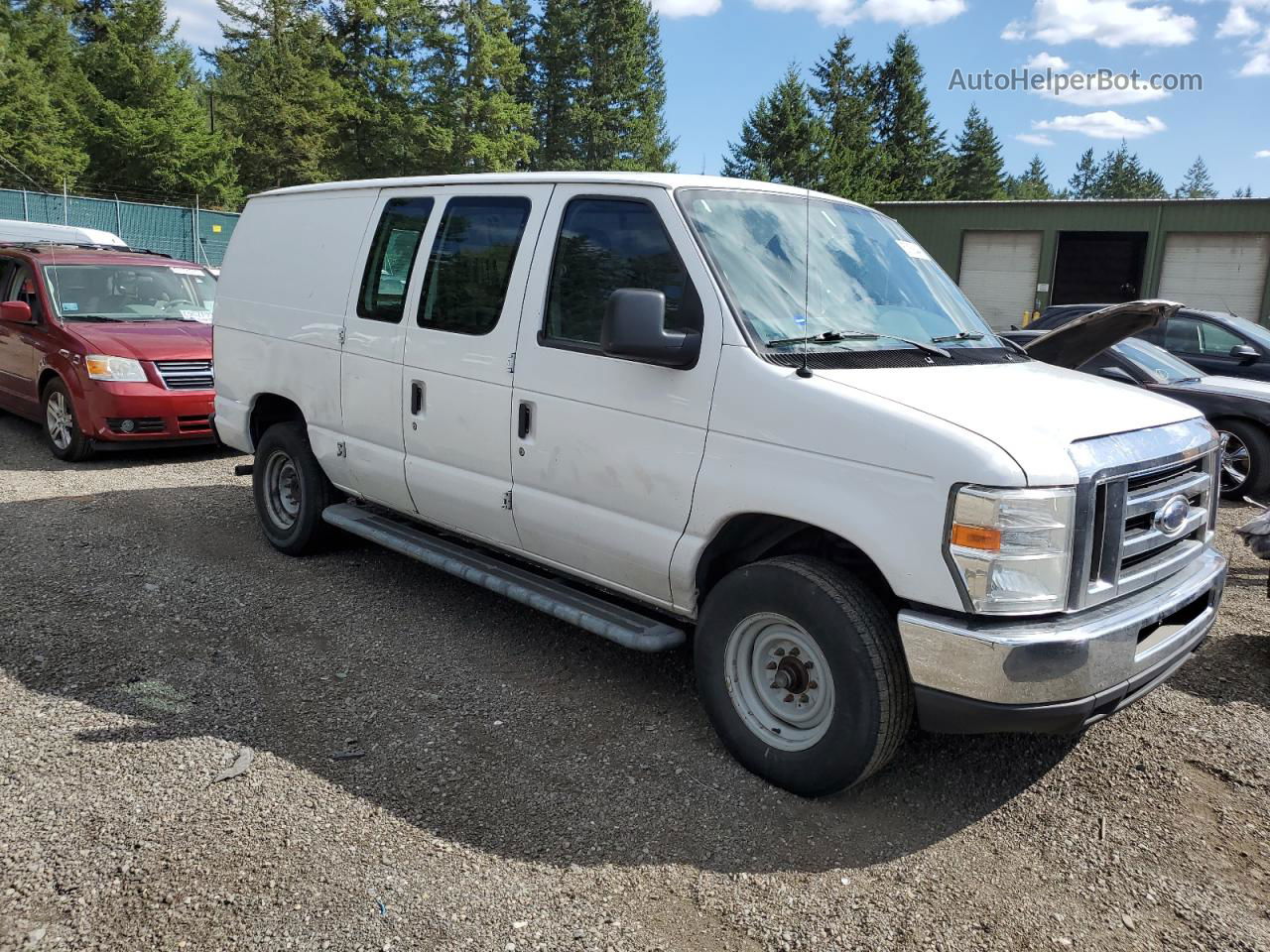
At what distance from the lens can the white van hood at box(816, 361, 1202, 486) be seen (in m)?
2.96

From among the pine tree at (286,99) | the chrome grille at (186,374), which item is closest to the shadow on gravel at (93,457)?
the chrome grille at (186,374)

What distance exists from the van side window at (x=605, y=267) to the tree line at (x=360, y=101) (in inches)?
1000

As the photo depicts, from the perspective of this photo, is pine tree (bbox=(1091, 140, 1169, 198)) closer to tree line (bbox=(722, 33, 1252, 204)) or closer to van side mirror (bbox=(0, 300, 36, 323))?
tree line (bbox=(722, 33, 1252, 204))

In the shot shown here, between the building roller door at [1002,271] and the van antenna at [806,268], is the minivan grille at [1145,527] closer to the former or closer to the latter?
the van antenna at [806,268]

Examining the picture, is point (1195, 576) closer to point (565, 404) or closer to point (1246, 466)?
point (565, 404)

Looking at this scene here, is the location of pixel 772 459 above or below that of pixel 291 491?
above

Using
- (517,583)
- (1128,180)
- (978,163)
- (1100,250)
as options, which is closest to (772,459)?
(517,583)

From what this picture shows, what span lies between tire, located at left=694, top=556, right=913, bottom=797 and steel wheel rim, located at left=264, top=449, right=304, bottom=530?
3.46 metres

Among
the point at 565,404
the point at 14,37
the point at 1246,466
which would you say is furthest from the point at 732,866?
the point at 14,37

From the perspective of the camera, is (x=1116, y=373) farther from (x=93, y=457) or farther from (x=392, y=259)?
(x=93, y=457)

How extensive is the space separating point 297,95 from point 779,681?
160ft

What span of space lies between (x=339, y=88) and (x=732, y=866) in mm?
50428

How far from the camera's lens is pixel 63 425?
883 centimetres

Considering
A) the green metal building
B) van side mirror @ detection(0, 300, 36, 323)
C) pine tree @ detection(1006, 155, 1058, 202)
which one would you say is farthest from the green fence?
pine tree @ detection(1006, 155, 1058, 202)
